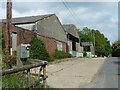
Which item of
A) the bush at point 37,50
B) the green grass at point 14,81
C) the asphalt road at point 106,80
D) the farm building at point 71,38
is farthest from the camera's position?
the farm building at point 71,38

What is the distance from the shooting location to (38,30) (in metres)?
17.4

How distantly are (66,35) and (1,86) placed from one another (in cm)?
2463

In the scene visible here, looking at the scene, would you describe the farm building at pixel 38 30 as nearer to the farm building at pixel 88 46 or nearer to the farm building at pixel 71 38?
the farm building at pixel 71 38

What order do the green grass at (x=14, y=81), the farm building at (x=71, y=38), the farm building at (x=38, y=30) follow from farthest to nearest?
the farm building at (x=71, y=38) → the farm building at (x=38, y=30) → the green grass at (x=14, y=81)

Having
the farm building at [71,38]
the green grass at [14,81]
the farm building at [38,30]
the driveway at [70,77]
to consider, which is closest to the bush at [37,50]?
the farm building at [38,30]

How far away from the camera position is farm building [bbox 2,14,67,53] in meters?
12.4

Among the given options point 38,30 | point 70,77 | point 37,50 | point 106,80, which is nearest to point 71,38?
point 38,30

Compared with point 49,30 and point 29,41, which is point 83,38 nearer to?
point 49,30

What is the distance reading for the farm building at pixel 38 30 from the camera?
1236 cm

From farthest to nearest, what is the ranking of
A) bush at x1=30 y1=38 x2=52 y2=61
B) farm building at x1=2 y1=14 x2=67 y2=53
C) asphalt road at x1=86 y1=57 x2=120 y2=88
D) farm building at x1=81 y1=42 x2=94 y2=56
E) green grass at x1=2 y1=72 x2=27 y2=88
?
1. farm building at x1=81 y1=42 x2=94 y2=56
2. bush at x1=30 y1=38 x2=52 y2=61
3. farm building at x1=2 y1=14 x2=67 y2=53
4. asphalt road at x1=86 y1=57 x2=120 y2=88
5. green grass at x1=2 y1=72 x2=27 y2=88

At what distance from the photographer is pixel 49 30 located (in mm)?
Answer: 20844

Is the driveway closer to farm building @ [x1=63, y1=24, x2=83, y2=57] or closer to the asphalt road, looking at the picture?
the asphalt road

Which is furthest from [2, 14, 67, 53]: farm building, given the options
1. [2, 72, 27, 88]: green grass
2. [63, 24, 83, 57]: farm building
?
[2, 72, 27, 88]: green grass

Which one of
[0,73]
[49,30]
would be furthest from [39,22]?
[0,73]
